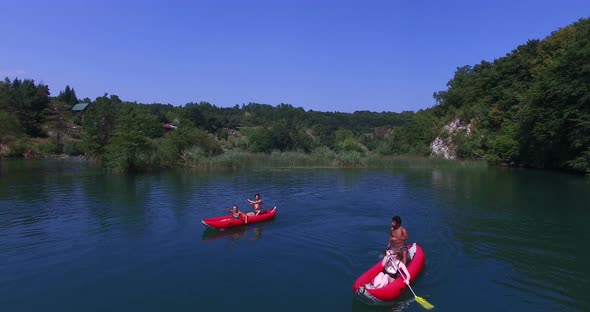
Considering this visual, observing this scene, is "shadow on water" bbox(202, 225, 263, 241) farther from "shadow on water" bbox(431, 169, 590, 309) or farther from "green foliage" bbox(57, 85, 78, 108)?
"green foliage" bbox(57, 85, 78, 108)

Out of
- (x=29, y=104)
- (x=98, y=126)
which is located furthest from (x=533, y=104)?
(x=29, y=104)

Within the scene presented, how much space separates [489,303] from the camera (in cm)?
1031

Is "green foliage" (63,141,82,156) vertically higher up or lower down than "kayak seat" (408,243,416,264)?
higher up

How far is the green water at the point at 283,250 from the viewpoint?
10.6m

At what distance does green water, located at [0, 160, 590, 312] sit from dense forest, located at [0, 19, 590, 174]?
1360cm

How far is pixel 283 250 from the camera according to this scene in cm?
1477

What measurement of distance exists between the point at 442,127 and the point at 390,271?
70.6 meters

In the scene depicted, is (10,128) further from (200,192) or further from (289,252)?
(289,252)

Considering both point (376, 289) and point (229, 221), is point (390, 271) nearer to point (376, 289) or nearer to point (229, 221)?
point (376, 289)

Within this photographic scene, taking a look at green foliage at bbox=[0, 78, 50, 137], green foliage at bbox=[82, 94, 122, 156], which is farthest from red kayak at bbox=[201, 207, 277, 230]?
green foliage at bbox=[0, 78, 50, 137]

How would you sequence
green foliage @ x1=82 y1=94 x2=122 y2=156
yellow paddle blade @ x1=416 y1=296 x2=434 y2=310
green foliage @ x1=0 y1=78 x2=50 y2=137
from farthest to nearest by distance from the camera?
green foliage @ x1=0 y1=78 x2=50 y2=137, green foliage @ x1=82 y1=94 x2=122 y2=156, yellow paddle blade @ x1=416 y1=296 x2=434 y2=310

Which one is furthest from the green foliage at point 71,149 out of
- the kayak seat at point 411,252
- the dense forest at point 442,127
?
the kayak seat at point 411,252

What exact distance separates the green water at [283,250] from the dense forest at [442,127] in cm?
1360

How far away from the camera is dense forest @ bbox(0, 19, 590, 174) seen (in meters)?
39.3
